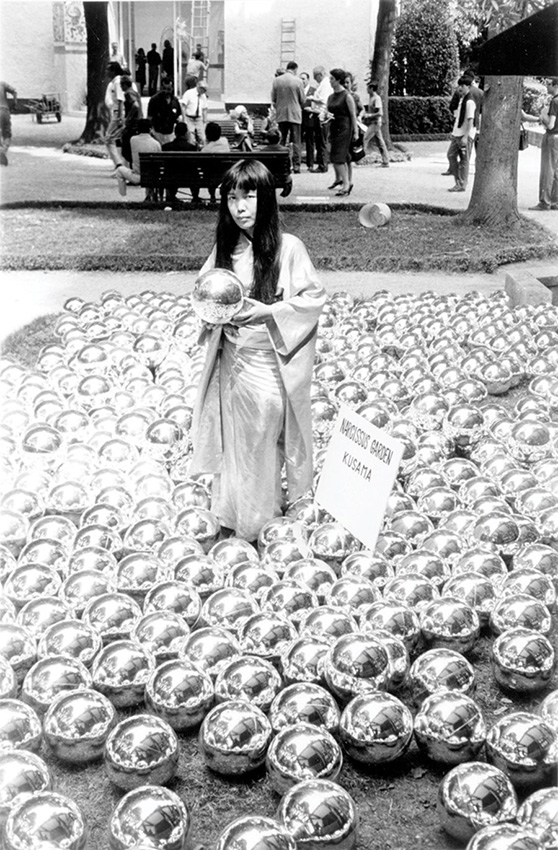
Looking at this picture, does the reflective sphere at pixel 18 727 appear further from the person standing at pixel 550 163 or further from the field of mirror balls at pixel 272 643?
the person standing at pixel 550 163

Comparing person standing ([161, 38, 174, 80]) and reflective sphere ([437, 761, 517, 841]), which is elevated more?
person standing ([161, 38, 174, 80])

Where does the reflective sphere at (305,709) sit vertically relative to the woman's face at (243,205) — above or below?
below

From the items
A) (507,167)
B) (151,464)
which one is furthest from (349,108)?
(151,464)

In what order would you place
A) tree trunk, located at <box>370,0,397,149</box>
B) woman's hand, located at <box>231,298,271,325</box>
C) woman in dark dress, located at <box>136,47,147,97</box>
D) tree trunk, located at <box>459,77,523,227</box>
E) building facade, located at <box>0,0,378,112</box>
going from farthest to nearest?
building facade, located at <box>0,0,378,112</box> → woman in dark dress, located at <box>136,47,147,97</box> → tree trunk, located at <box>370,0,397,149</box> → tree trunk, located at <box>459,77,523,227</box> → woman's hand, located at <box>231,298,271,325</box>

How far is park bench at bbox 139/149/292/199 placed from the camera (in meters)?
14.2

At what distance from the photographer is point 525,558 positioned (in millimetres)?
4375

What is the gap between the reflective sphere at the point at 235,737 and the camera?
3.13 m

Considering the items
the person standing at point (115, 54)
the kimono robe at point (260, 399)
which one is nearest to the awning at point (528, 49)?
the kimono robe at point (260, 399)

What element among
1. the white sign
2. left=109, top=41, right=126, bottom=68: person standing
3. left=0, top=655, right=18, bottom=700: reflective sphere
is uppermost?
left=109, top=41, right=126, bottom=68: person standing

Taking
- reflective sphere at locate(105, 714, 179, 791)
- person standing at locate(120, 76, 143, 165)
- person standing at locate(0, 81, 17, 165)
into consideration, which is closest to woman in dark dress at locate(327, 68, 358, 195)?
person standing at locate(120, 76, 143, 165)

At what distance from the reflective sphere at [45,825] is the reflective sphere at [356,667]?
A: 1061mm

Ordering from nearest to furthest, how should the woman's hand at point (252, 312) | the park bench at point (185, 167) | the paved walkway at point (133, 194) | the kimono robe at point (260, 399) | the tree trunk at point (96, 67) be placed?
the woman's hand at point (252, 312)
the kimono robe at point (260, 399)
the paved walkway at point (133, 194)
the park bench at point (185, 167)
the tree trunk at point (96, 67)

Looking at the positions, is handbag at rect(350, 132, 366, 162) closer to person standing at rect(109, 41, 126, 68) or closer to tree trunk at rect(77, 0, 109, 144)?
tree trunk at rect(77, 0, 109, 144)

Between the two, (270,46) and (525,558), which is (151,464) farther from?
(270,46)
